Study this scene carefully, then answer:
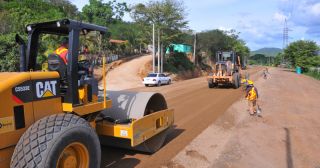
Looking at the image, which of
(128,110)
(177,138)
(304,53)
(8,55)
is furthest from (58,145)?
(304,53)

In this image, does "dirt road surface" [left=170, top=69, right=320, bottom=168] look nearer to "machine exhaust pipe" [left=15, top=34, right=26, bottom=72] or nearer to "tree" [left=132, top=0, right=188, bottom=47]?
"machine exhaust pipe" [left=15, top=34, right=26, bottom=72]

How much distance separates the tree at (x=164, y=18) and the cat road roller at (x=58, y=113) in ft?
114

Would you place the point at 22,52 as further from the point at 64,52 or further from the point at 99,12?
the point at 99,12

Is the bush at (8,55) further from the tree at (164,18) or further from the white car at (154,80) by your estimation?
the tree at (164,18)

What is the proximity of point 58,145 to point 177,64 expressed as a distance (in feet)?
147

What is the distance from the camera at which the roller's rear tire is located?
4.02 meters

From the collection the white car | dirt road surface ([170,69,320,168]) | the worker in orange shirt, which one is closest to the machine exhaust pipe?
the worker in orange shirt

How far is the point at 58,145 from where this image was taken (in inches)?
166

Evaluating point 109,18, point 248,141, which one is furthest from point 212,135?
point 109,18

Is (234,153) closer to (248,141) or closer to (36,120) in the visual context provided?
(248,141)

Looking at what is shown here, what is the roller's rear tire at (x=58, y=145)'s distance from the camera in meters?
4.02

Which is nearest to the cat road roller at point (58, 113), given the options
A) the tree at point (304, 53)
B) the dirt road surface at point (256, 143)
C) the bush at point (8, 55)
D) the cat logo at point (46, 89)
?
the cat logo at point (46, 89)

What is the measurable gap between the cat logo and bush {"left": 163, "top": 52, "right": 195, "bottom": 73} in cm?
3921

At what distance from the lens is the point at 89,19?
53.8 meters
